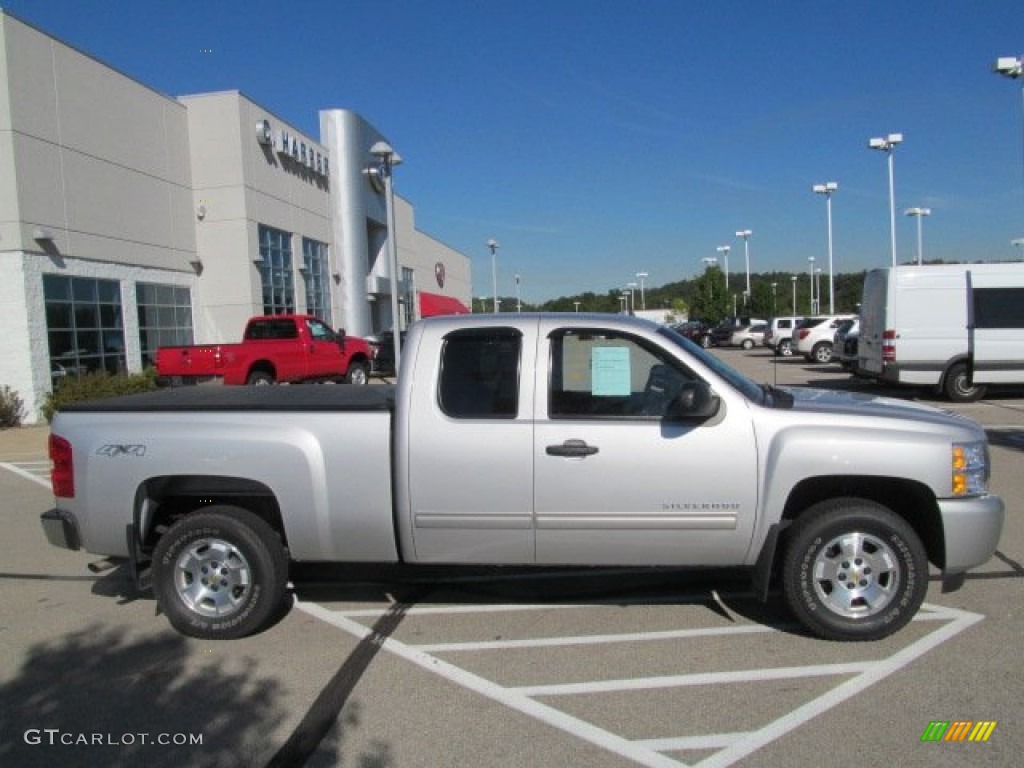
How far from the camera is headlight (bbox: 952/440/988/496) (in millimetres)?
4172

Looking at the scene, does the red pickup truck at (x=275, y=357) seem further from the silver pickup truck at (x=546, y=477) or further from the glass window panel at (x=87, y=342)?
the silver pickup truck at (x=546, y=477)

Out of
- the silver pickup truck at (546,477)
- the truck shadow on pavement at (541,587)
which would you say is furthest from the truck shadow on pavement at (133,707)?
the truck shadow on pavement at (541,587)

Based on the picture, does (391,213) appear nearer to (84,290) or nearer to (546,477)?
(84,290)

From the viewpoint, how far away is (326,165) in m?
34.2

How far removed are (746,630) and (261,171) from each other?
2648 centimetres

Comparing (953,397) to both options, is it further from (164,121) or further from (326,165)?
(326,165)

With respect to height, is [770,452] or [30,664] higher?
[770,452]

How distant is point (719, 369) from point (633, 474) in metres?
0.81

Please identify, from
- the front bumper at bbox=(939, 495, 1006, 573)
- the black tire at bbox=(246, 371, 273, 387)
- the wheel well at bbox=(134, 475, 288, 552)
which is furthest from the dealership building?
the front bumper at bbox=(939, 495, 1006, 573)

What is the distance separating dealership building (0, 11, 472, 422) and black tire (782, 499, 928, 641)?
16963 mm

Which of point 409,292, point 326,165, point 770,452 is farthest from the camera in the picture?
point 409,292

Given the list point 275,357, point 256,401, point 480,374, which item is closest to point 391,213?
point 275,357

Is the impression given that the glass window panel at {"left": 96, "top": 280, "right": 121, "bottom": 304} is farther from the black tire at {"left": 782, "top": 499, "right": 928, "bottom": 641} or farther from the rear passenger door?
the black tire at {"left": 782, "top": 499, "right": 928, "bottom": 641}

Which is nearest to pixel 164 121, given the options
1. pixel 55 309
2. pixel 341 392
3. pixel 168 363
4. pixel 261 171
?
pixel 261 171
